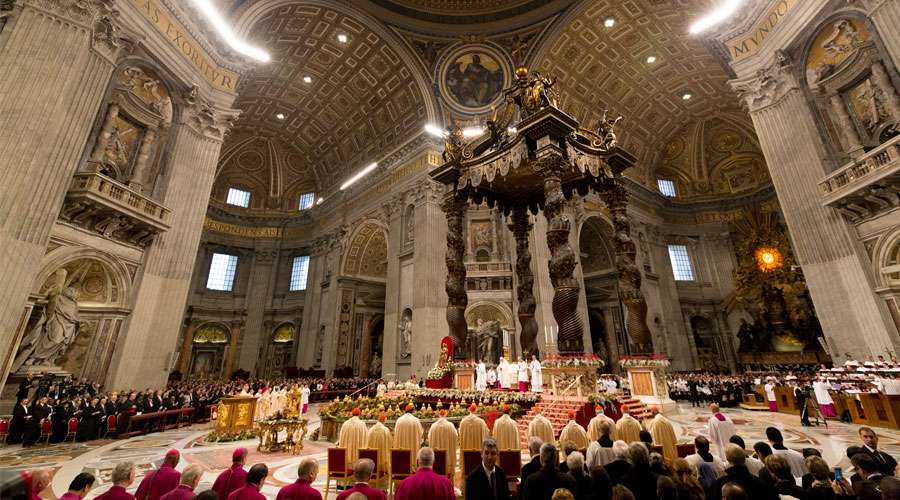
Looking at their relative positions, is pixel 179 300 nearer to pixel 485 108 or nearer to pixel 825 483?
pixel 825 483

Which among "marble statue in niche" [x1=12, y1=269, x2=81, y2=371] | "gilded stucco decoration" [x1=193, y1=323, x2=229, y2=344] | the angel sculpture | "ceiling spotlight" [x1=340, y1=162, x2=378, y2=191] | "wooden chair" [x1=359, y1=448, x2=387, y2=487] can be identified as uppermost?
"ceiling spotlight" [x1=340, y1=162, x2=378, y2=191]

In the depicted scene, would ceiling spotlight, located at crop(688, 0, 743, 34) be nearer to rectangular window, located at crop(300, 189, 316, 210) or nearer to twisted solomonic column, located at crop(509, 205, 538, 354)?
twisted solomonic column, located at crop(509, 205, 538, 354)

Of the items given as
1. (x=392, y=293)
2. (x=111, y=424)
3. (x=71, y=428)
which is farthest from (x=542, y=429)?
(x=392, y=293)

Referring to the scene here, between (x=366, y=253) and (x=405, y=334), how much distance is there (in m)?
6.84

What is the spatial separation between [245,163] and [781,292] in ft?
105

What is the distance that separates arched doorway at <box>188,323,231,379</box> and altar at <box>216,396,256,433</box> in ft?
55.3

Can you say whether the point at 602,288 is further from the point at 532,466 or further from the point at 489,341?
the point at 532,466

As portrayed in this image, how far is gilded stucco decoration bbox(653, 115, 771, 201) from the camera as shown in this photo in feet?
71.1

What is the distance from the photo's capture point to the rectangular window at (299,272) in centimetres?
2423

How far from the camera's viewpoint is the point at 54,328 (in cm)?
884

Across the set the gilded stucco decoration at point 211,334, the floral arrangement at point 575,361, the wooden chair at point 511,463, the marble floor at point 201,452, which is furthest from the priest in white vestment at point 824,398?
the gilded stucco decoration at point 211,334

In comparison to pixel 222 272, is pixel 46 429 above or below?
below

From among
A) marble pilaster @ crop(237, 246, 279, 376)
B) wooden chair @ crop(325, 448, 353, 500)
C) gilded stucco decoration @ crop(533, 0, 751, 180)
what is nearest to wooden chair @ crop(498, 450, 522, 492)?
wooden chair @ crop(325, 448, 353, 500)

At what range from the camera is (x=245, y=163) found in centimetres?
2481
